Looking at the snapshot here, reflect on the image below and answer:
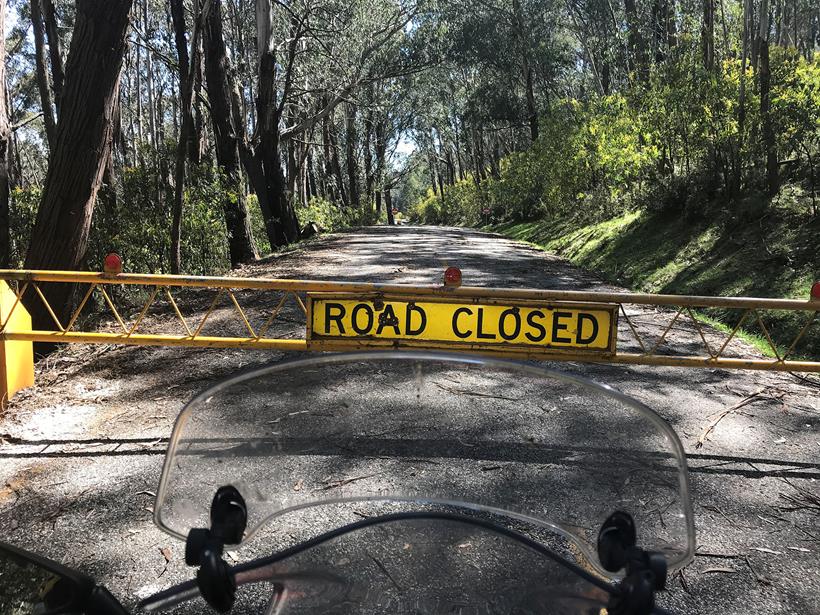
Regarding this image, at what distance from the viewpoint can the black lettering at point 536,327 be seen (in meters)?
4.36

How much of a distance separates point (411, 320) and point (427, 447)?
2.87 m

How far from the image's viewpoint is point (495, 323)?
440 centimetres

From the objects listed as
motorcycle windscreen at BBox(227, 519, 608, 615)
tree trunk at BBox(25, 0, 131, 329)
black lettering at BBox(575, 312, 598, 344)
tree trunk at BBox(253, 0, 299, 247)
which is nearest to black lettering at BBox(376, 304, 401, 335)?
black lettering at BBox(575, 312, 598, 344)

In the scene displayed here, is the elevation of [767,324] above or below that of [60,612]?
below

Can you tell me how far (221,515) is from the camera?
136cm

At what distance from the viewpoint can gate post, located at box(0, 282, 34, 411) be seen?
4613mm

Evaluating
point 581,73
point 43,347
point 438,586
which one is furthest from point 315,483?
point 581,73

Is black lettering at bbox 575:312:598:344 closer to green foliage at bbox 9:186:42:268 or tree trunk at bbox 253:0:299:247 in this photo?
green foliage at bbox 9:186:42:268

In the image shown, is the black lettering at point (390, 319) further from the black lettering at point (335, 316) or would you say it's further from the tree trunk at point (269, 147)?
the tree trunk at point (269, 147)

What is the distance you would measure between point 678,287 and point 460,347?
691cm

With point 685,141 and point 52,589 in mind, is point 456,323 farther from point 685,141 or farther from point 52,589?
point 685,141

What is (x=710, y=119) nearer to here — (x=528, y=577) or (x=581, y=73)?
(x=528, y=577)

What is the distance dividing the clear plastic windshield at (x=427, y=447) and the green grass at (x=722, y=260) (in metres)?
6.36

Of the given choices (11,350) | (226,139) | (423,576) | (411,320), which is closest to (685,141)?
(226,139)
